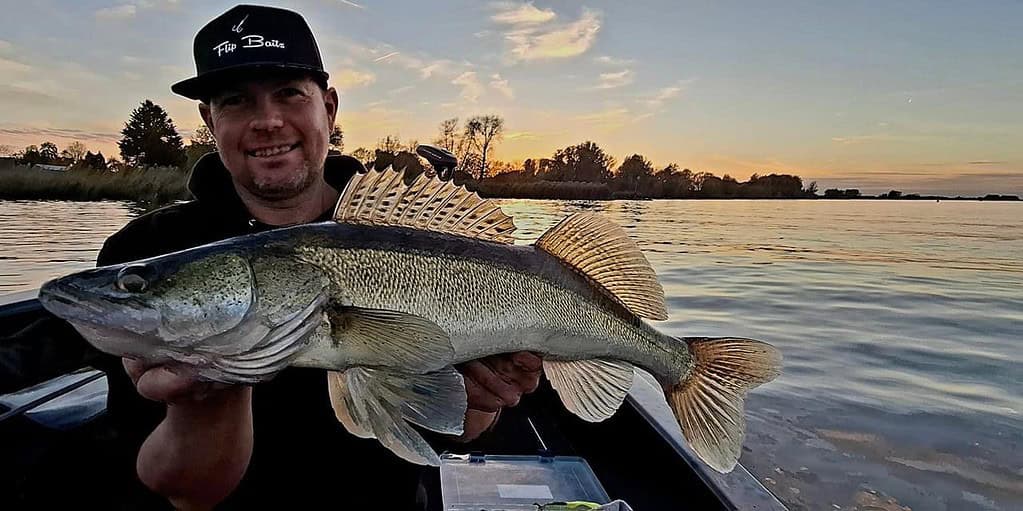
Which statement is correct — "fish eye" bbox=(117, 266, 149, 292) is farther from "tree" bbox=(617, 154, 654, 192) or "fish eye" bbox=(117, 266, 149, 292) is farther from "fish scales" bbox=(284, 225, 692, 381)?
"tree" bbox=(617, 154, 654, 192)

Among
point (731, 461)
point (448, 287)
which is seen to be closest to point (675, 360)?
point (731, 461)

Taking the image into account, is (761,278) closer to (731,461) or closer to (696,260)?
(696,260)

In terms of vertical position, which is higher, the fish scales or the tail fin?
the fish scales

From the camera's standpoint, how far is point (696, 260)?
2152cm

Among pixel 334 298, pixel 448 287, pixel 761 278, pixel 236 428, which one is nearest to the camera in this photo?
pixel 334 298

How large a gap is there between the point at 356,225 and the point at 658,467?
250cm

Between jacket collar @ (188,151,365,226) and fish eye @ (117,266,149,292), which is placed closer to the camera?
fish eye @ (117,266,149,292)

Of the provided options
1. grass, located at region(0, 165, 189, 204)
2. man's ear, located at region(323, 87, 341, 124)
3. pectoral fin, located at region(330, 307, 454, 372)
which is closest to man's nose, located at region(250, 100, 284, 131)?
man's ear, located at region(323, 87, 341, 124)

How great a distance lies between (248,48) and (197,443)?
1589 mm

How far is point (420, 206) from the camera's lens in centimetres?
215

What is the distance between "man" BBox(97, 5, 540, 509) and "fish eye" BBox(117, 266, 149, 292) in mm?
497

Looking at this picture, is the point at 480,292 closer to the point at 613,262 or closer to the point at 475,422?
the point at 613,262

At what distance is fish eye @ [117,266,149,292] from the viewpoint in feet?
5.43

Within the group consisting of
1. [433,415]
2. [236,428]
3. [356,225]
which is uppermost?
[356,225]
